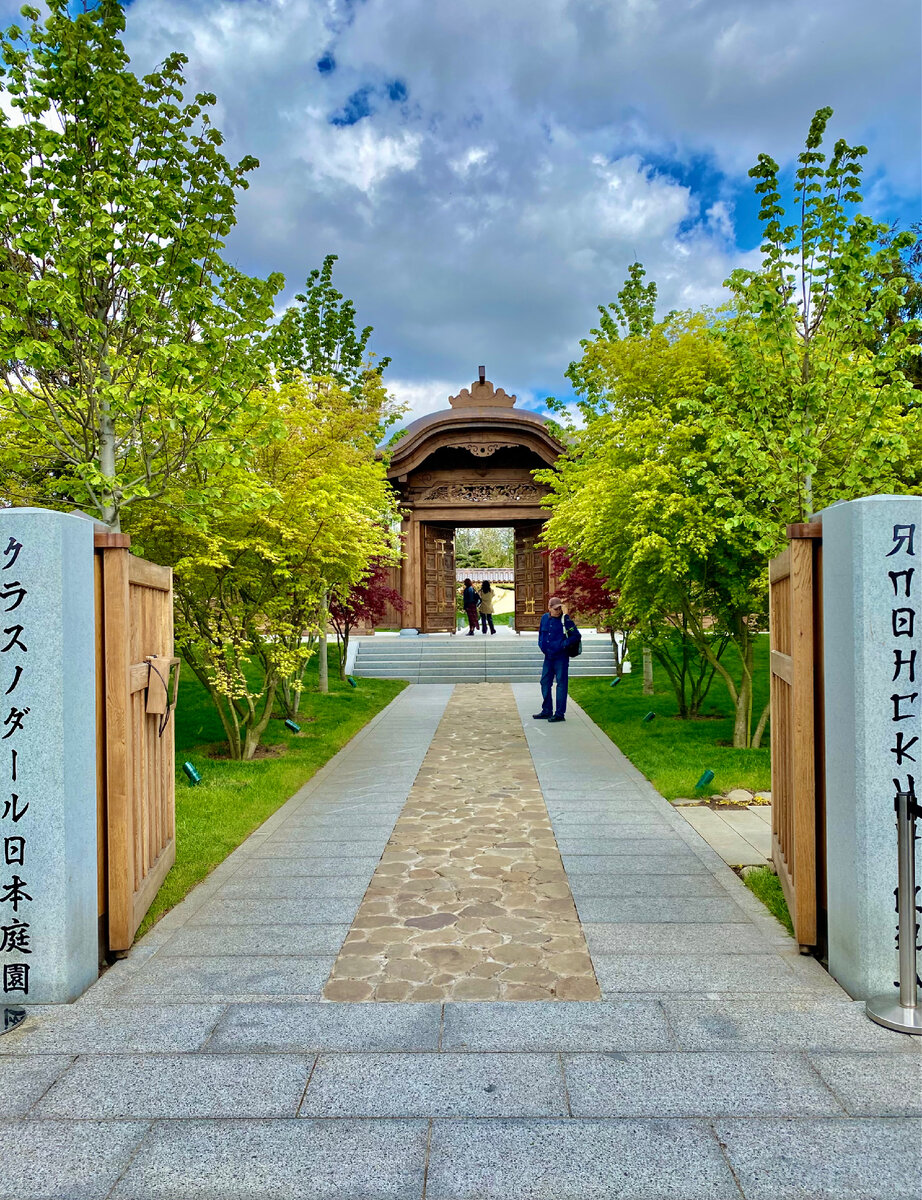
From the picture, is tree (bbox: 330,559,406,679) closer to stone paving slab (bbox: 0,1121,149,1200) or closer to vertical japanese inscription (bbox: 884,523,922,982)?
vertical japanese inscription (bbox: 884,523,922,982)

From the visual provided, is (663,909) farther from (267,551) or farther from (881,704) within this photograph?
(267,551)

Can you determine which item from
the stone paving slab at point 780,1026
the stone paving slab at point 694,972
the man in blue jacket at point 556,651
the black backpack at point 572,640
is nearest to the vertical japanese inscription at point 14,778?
the stone paving slab at point 694,972

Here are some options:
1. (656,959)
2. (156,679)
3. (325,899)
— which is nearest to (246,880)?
(325,899)

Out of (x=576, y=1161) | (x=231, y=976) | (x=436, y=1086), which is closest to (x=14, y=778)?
(x=231, y=976)

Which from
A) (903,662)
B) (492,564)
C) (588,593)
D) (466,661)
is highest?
(492,564)

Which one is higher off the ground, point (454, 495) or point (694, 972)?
point (454, 495)

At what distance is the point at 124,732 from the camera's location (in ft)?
12.2

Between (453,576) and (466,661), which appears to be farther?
(453,576)

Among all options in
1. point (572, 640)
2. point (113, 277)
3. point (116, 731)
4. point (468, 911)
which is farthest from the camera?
point (572, 640)

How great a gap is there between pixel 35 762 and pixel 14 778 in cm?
10

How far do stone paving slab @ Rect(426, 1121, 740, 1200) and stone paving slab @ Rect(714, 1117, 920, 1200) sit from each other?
2.8 inches

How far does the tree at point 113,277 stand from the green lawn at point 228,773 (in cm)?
241

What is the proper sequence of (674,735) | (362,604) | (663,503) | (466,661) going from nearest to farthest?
1. (663,503)
2. (674,735)
3. (362,604)
4. (466,661)

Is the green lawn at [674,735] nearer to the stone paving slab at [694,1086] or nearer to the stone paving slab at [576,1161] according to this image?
the stone paving slab at [694,1086]
